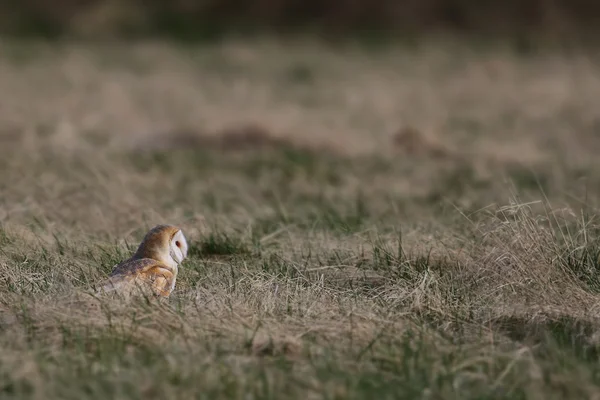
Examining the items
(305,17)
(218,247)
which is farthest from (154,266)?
(305,17)

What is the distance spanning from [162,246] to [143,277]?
0.24 m

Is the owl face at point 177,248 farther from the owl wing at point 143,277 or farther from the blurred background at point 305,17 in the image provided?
the blurred background at point 305,17

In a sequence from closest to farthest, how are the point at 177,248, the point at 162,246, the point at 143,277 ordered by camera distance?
the point at 143,277 → the point at 162,246 → the point at 177,248

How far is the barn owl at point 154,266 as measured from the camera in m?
4.67

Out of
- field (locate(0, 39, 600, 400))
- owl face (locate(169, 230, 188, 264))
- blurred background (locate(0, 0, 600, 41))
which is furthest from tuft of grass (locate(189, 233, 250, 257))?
blurred background (locate(0, 0, 600, 41))

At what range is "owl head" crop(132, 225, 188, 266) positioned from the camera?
4.91 metres

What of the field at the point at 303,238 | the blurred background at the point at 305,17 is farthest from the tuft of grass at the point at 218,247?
the blurred background at the point at 305,17

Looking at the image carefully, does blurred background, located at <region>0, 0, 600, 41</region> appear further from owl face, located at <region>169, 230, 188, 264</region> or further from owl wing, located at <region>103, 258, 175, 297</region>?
owl wing, located at <region>103, 258, 175, 297</region>

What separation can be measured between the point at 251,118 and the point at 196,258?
20.3 ft

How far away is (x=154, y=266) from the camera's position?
15.7 ft

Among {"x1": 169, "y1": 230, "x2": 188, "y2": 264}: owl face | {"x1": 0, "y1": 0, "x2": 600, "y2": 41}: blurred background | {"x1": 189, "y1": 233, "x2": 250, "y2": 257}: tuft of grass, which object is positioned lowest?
{"x1": 0, "y1": 0, "x2": 600, "y2": 41}: blurred background

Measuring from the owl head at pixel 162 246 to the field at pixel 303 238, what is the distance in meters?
0.16

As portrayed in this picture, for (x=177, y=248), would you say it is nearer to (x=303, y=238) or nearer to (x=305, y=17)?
(x=303, y=238)

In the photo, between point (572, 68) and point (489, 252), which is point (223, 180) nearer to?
point (489, 252)
